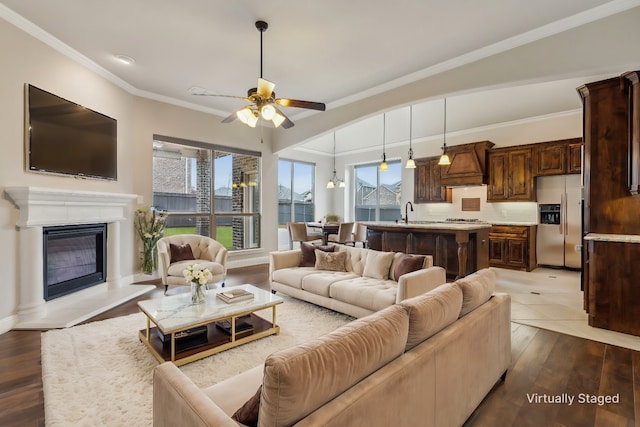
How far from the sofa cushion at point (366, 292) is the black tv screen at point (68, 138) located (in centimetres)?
371

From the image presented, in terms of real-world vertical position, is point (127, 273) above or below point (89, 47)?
below

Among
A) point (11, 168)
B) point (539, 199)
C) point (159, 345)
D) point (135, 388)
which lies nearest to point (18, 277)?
point (11, 168)

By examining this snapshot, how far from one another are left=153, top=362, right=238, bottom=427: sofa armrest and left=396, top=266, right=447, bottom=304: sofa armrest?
2.19 m

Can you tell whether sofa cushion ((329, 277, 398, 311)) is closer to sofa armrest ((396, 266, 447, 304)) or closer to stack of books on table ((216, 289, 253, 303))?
sofa armrest ((396, 266, 447, 304))

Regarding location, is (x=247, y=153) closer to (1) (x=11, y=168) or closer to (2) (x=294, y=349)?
(1) (x=11, y=168)

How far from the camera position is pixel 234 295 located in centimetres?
306

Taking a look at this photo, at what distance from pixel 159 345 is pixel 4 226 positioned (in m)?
2.25

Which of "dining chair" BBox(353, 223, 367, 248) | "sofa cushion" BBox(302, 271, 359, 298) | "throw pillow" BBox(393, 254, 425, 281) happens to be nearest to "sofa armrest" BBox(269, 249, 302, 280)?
"sofa cushion" BBox(302, 271, 359, 298)

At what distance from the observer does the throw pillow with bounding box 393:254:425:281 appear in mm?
3391

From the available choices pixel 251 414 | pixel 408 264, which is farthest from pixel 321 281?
pixel 251 414

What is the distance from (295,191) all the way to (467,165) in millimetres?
4789

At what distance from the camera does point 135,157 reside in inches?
202

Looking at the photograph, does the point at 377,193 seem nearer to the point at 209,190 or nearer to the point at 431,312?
the point at 209,190

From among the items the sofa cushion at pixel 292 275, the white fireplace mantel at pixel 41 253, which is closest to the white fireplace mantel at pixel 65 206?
the white fireplace mantel at pixel 41 253
